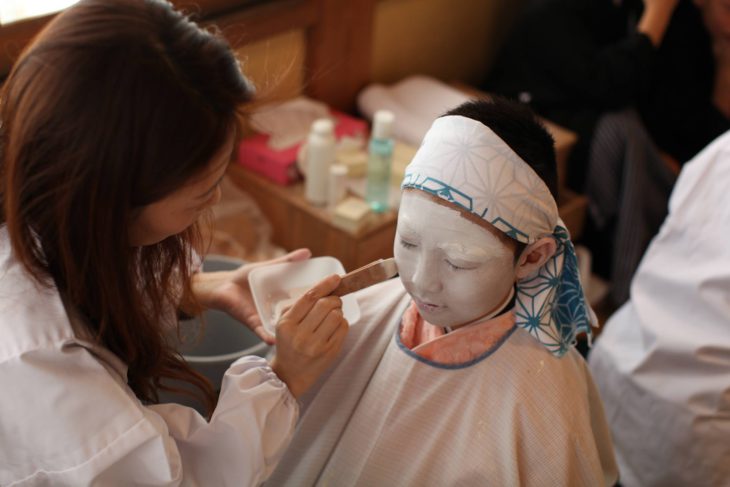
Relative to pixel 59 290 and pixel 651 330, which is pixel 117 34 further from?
pixel 651 330

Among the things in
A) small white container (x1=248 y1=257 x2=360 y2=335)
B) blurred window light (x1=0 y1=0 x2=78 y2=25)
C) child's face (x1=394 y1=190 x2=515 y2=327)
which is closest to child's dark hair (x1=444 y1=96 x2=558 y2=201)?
child's face (x1=394 y1=190 x2=515 y2=327)

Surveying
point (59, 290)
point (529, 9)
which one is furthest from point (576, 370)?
point (529, 9)

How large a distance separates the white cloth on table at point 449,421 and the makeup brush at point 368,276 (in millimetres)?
127

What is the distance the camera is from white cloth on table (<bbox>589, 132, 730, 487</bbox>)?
1.32 m

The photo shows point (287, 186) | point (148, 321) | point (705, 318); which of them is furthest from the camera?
point (287, 186)

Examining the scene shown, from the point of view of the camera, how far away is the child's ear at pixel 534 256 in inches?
36.9

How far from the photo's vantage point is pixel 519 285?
1.00 metres

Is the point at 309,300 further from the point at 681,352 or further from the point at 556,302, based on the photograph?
the point at 681,352

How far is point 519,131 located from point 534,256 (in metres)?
0.17

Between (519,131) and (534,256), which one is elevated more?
(519,131)

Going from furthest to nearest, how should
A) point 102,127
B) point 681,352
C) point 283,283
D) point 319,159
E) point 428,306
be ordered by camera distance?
point 319,159, point 681,352, point 283,283, point 428,306, point 102,127

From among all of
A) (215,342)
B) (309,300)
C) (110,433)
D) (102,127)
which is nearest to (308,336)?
(309,300)

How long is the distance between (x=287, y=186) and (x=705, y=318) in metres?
0.98

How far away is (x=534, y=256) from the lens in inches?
37.9
